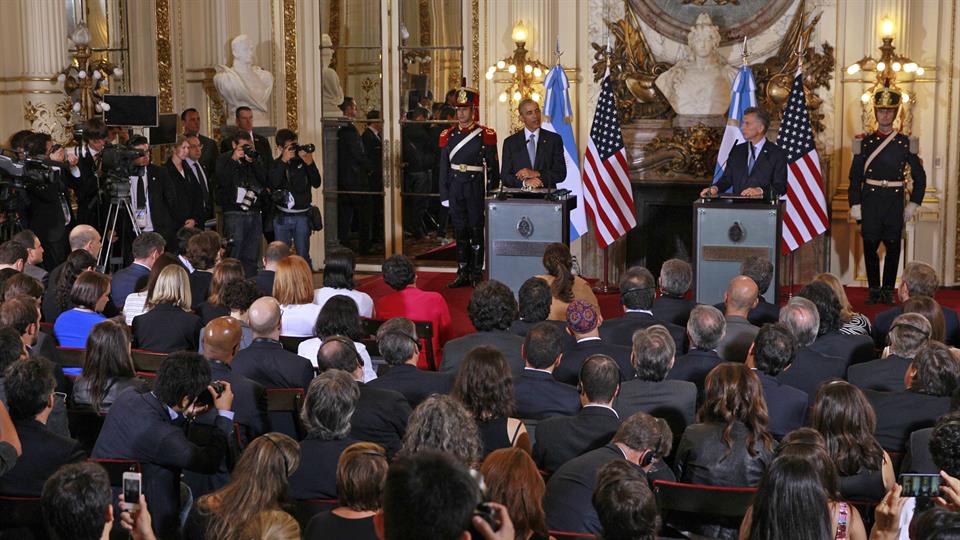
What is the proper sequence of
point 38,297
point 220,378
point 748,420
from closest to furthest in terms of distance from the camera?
point 748,420 < point 220,378 < point 38,297

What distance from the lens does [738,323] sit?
6.42 m

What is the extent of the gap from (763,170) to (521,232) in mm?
1873

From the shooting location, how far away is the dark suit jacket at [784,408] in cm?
510

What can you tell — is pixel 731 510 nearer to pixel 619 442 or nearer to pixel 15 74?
pixel 619 442

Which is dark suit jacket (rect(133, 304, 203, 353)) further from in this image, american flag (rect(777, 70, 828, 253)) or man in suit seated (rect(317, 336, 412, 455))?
american flag (rect(777, 70, 828, 253))

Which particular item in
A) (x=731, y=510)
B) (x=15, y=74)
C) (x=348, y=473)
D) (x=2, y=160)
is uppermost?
(x=15, y=74)

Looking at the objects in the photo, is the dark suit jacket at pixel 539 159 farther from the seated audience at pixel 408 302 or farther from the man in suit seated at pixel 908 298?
the man in suit seated at pixel 908 298

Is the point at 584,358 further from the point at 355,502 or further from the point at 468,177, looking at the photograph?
the point at 468,177

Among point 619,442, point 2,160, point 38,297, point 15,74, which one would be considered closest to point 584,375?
point 619,442

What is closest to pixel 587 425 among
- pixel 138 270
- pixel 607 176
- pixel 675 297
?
pixel 675 297

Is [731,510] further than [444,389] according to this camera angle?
No

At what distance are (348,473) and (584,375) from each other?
1.33 m

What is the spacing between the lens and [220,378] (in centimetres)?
531

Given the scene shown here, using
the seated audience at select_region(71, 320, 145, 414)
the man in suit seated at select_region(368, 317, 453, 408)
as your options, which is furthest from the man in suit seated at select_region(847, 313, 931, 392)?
the seated audience at select_region(71, 320, 145, 414)
